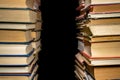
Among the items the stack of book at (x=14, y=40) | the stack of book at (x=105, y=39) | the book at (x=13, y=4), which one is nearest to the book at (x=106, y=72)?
the stack of book at (x=105, y=39)

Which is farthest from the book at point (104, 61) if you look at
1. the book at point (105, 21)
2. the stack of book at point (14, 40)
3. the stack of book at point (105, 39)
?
the stack of book at point (14, 40)

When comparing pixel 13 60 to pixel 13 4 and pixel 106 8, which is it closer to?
pixel 13 4

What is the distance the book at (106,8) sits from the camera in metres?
0.96

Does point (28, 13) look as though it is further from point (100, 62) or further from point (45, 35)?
point (45, 35)

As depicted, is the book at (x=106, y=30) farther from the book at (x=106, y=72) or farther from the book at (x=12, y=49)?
the book at (x=12, y=49)

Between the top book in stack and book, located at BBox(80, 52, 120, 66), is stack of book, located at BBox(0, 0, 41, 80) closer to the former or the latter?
the top book in stack

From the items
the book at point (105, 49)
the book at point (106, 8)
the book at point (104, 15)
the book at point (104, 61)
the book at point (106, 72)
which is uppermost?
the book at point (106, 8)

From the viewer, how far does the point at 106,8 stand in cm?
97

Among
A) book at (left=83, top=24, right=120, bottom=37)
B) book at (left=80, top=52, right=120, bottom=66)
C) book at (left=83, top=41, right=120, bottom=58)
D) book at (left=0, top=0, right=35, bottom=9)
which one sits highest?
book at (left=0, top=0, right=35, bottom=9)

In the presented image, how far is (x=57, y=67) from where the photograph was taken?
1.73m

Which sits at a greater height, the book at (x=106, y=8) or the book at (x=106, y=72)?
the book at (x=106, y=8)

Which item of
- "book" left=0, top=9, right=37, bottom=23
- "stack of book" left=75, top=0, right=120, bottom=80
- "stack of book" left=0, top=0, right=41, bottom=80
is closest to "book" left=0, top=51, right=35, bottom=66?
"stack of book" left=0, top=0, right=41, bottom=80

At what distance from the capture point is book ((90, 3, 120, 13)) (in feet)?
3.17

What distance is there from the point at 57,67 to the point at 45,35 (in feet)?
0.77
